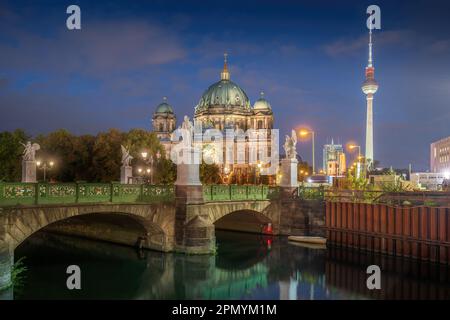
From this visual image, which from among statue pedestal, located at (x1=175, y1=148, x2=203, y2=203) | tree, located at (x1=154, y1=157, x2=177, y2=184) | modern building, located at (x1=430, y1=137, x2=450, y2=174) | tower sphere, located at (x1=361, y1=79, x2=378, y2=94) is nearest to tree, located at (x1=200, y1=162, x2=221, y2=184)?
tree, located at (x1=154, y1=157, x2=177, y2=184)

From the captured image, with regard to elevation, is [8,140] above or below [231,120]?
below

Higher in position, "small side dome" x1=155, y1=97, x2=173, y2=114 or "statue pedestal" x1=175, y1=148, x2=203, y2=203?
"small side dome" x1=155, y1=97, x2=173, y2=114

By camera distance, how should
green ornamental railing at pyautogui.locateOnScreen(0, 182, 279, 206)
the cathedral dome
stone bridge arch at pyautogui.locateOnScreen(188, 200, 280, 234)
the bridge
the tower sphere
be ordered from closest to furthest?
1. green ornamental railing at pyautogui.locateOnScreen(0, 182, 279, 206)
2. the bridge
3. stone bridge arch at pyautogui.locateOnScreen(188, 200, 280, 234)
4. the tower sphere
5. the cathedral dome

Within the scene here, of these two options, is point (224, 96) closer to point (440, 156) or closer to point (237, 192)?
point (440, 156)

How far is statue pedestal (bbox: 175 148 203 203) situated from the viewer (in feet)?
106

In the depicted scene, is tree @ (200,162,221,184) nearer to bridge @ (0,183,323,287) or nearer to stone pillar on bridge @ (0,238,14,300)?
bridge @ (0,183,323,287)

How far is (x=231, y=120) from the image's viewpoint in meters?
175

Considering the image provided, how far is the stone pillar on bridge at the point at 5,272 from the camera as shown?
825 inches

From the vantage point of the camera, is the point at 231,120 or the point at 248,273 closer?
the point at 248,273

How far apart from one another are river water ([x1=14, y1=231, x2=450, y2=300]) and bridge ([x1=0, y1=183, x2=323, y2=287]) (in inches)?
53.9

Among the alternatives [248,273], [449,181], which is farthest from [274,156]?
[248,273]

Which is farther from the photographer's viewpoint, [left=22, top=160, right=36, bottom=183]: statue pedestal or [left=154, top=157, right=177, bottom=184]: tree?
→ [left=154, top=157, right=177, bottom=184]: tree

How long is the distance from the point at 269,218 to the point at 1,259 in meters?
26.9

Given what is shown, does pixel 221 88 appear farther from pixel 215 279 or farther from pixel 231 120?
pixel 215 279
